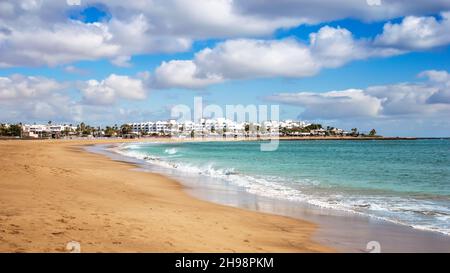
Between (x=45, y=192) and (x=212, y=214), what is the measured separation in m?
5.79

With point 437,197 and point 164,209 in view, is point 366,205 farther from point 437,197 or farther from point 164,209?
point 164,209

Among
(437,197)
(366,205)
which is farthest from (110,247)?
(437,197)

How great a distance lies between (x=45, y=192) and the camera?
12711 mm

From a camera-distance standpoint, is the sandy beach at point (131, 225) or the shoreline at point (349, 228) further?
the shoreline at point (349, 228)

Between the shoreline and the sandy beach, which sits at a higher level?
the sandy beach

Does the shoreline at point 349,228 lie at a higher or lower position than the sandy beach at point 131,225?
lower

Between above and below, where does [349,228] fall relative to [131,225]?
below

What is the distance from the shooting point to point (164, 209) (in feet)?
38.8

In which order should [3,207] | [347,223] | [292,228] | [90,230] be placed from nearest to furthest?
[90,230] → [3,207] → [292,228] → [347,223]

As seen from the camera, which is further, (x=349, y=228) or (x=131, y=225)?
(x=349, y=228)

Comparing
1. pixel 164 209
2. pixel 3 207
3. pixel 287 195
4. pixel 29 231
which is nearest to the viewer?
pixel 29 231

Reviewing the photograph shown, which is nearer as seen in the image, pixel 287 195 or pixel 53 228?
pixel 53 228

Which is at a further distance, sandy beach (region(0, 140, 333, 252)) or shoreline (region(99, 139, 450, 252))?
shoreline (region(99, 139, 450, 252))

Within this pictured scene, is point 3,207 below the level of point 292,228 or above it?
above
